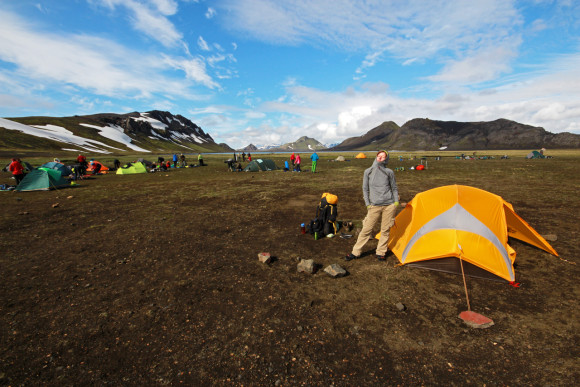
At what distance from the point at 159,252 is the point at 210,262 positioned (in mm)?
2023

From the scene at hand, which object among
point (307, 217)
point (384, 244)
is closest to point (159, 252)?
point (307, 217)

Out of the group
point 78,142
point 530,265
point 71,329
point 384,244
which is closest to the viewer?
point 71,329

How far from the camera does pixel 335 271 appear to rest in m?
6.33

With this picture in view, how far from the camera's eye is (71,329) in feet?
15.1

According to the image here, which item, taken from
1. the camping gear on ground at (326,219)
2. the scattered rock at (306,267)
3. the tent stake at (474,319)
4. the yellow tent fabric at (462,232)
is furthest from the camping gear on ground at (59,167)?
the tent stake at (474,319)

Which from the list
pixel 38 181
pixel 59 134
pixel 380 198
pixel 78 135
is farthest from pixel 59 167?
pixel 78 135

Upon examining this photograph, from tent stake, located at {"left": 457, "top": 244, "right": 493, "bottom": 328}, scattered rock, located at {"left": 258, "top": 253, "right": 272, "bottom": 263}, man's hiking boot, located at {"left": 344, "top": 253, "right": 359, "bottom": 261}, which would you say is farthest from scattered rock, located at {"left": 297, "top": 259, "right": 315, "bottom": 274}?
tent stake, located at {"left": 457, "top": 244, "right": 493, "bottom": 328}

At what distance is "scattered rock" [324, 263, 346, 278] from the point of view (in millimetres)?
6281

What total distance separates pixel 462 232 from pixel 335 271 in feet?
11.3

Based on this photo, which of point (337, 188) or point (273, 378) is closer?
point (273, 378)

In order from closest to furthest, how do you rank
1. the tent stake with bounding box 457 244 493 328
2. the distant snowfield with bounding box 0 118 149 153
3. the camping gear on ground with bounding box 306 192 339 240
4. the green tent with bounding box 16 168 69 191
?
the tent stake with bounding box 457 244 493 328 < the camping gear on ground with bounding box 306 192 339 240 < the green tent with bounding box 16 168 69 191 < the distant snowfield with bounding box 0 118 149 153

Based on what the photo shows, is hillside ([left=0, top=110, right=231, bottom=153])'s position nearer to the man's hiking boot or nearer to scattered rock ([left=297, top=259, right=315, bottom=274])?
scattered rock ([left=297, top=259, right=315, bottom=274])

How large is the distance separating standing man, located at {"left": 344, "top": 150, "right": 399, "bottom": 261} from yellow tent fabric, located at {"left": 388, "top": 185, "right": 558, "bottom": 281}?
0.71 m

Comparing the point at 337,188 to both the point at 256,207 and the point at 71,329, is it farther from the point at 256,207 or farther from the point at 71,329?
the point at 71,329
